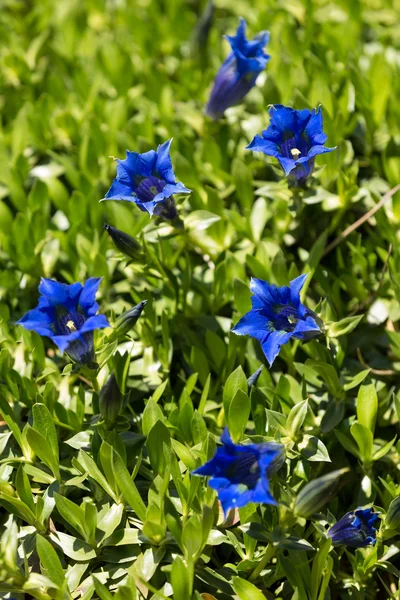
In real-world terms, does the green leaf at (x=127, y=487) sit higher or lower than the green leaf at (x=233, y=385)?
Result: lower

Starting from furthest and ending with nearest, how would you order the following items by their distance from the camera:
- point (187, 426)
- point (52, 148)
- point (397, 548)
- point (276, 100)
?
point (52, 148) → point (276, 100) → point (187, 426) → point (397, 548)

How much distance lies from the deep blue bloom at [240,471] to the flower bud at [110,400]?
411 millimetres

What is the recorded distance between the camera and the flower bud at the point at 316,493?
5.65 ft

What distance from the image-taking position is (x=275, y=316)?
1.97m

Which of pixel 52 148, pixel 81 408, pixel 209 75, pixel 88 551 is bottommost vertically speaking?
pixel 88 551

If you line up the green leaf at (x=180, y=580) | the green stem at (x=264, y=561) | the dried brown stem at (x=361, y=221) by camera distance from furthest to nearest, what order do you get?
the dried brown stem at (x=361, y=221), the green stem at (x=264, y=561), the green leaf at (x=180, y=580)

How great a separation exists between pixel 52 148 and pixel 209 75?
2.38 ft

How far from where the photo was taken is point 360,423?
6.85ft

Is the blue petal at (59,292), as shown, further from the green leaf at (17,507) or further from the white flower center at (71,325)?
the green leaf at (17,507)

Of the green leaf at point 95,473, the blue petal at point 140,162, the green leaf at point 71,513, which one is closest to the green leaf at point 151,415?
the green leaf at point 95,473

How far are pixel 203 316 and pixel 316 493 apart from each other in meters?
0.88

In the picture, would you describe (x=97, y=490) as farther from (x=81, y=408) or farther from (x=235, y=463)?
(x=235, y=463)

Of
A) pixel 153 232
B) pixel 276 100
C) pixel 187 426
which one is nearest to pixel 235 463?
pixel 187 426

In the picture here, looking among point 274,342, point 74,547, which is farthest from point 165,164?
point 74,547
